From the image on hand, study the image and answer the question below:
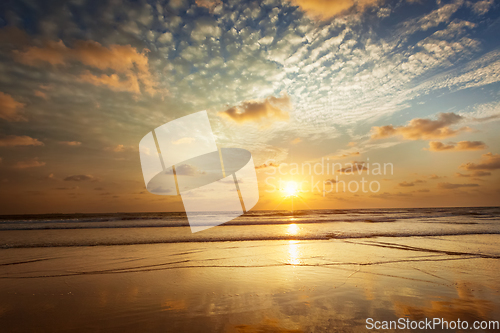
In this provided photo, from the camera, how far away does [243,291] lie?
5.04 metres

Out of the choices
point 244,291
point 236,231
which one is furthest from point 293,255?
point 236,231

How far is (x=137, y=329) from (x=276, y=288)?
114 inches

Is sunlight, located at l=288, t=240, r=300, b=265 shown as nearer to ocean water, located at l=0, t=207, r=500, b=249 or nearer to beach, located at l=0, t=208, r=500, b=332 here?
beach, located at l=0, t=208, r=500, b=332

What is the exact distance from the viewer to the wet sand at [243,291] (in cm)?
374

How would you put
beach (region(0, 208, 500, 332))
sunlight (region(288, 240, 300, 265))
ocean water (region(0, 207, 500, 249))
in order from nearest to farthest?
beach (region(0, 208, 500, 332)) < sunlight (region(288, 240, 300, 265)) < ocean water (region(0, 207, 500, 249))

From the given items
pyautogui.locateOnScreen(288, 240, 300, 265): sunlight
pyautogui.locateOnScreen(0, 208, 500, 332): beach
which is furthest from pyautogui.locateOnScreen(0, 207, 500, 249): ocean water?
pyautogui.locateOnScreen(0, 208, 500, 332): beach

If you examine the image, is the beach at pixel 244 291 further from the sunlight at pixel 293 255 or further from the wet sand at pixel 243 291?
the sunlight at pixel 293 255

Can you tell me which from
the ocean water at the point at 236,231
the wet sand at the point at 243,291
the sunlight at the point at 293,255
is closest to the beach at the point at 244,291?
the wet sand at the point at 243,291

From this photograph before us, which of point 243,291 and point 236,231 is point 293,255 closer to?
point 243,291

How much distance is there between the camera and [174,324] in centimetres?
360

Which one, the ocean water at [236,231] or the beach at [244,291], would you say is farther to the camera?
the ocean water at [236,231]

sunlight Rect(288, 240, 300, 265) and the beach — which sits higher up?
the beach

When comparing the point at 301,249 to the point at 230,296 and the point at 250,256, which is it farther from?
the point at 230,296

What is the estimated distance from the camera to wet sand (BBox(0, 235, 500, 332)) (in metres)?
3.74
